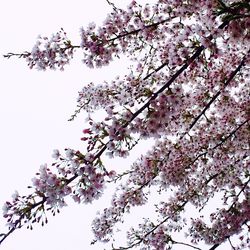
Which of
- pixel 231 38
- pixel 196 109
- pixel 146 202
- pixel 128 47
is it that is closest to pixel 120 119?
pixel 231 38

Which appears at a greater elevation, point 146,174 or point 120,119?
point 146,174

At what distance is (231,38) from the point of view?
232 inches

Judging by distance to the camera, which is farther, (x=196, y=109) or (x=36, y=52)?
(x=196, y=109)

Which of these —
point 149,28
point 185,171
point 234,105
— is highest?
point 149,28

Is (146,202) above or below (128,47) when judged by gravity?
below

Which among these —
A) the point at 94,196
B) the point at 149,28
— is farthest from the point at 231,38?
the point at 94,196

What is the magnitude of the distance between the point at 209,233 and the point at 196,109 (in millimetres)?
2634

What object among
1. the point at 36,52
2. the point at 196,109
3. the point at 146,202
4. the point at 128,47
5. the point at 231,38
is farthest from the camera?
the point at 146,202

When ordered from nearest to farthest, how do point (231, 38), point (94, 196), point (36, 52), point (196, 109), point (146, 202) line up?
point (94, 196) < point (231, 38) < point (36, 52) < point (196, 109) < point (146, 202)

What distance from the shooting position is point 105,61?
6961 mm

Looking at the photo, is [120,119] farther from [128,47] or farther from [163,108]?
[128,47]

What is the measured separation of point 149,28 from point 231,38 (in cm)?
152

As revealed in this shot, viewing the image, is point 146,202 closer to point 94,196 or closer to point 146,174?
point 146,174

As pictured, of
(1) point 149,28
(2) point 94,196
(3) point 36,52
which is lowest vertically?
(2) point 94,196
